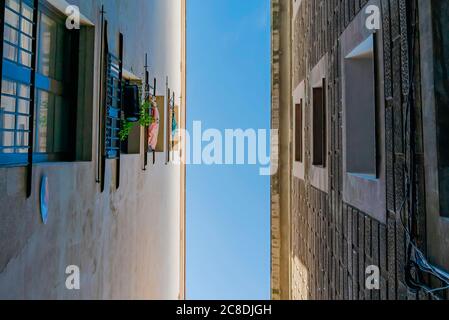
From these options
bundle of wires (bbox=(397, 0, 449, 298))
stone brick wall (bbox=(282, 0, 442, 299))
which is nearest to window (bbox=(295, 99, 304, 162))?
stone brick wall (bbox=(282, 0, 442, 299))

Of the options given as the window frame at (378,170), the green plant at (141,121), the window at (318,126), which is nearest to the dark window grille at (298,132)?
the window at (318,126)

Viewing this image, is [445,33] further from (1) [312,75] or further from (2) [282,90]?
(2) [282,90]

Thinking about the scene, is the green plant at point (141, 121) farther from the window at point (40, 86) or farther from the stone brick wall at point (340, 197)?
the stone brick wall at point (340, 197)

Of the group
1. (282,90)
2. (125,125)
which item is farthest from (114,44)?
(282,90)

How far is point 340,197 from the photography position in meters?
6.57

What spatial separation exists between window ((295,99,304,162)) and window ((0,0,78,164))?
671cm

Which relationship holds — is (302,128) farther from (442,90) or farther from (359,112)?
(442,90)

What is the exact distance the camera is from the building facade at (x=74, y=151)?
399cm

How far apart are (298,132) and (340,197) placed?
5.18 meters

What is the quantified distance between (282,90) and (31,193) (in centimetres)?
1012

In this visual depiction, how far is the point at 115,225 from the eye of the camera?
7.68 m

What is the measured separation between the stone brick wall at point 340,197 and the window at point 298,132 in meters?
0.73

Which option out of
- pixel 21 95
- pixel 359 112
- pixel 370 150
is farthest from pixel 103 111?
pixel 370 150

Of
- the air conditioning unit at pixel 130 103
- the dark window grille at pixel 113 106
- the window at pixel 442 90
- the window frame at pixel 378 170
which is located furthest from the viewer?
the air conditioning unit at pixel 130 103
